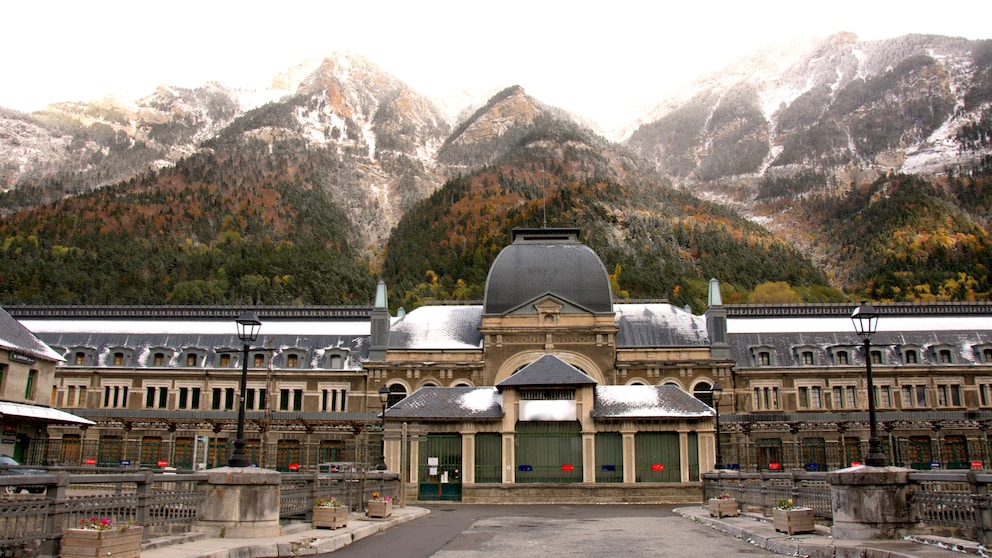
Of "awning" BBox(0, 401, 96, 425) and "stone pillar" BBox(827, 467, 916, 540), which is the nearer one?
"stone pillar" BBox(827, 467, 916, 540)

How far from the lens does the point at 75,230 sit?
148125 millimetres

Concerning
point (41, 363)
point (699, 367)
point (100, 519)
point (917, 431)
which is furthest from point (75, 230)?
point (100, 519)

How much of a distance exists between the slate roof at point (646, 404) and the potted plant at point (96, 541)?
112ft

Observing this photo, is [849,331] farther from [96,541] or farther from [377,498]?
[96,541]

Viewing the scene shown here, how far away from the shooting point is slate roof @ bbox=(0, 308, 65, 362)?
44.4m

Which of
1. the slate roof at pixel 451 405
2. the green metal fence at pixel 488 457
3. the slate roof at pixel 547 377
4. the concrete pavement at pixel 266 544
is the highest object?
the slate roof at pixel 547 377

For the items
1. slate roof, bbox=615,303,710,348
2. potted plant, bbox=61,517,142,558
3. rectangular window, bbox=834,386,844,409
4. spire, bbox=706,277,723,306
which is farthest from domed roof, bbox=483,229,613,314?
potted plant, bbox=61,517,142,558

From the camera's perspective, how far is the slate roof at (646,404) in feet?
152

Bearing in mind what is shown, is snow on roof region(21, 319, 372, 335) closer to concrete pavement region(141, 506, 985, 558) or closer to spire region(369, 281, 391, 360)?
spire region(369, 281, 391, 360)

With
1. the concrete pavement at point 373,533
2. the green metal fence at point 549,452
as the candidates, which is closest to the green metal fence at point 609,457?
the green metal fence at point 549,452

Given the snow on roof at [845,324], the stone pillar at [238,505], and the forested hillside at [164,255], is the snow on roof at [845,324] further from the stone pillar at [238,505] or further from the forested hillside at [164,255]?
the forested hillside at [164,255]

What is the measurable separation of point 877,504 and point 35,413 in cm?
4023

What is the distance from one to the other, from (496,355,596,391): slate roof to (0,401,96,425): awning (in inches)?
902

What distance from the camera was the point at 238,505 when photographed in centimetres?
2070
